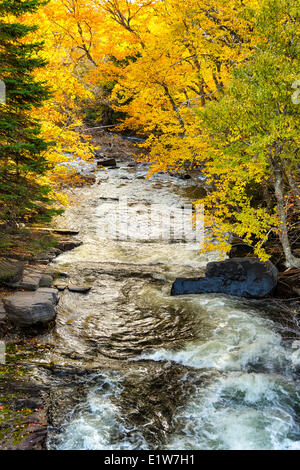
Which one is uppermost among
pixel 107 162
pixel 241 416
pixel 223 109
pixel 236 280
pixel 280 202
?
pixel 107 162

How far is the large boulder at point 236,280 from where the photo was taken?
9.91m

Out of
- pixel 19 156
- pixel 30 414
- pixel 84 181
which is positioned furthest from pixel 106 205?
pixel 30 414

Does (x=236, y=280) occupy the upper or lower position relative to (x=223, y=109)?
lower

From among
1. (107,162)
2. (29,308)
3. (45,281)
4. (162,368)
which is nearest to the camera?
(162,368)

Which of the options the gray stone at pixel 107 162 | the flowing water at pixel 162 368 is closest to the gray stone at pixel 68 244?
the flowing water at pixel 162 368

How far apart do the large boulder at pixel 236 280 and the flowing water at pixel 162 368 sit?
38 centimetres

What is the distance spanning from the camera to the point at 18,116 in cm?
889

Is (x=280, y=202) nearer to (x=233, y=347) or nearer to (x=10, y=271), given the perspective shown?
(x=233, y=347)

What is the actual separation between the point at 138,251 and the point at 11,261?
5.77 m

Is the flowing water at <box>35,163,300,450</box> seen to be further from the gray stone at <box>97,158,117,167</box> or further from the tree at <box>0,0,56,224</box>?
the gray stone at <box>97,158,117,167</box>

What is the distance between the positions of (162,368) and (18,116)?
23.6 ft

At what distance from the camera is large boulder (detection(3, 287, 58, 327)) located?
7656mm

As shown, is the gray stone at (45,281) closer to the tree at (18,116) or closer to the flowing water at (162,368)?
the flowing water at (162,368)

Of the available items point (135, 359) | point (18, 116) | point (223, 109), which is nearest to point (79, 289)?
point (135, 359)
